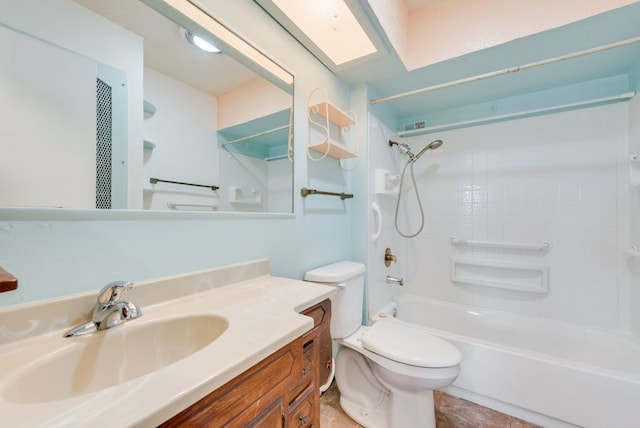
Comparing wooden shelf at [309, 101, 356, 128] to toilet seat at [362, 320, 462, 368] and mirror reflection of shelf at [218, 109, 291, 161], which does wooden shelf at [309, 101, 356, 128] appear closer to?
mirror reflection of shelf at [218, 109, 291, 161]

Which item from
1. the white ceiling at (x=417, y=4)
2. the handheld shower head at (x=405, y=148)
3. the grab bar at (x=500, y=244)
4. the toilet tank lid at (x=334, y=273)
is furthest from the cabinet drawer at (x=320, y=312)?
the white ceiling at (x=417, y=4)

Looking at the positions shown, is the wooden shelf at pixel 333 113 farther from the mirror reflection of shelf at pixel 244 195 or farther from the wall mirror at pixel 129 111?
the mirror reflection of shelf at pixel 244 195

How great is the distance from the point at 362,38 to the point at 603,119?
1.80 metres

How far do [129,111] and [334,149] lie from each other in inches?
40.3

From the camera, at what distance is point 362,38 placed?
1493 millimetres

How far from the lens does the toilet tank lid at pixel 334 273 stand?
1.33 metres

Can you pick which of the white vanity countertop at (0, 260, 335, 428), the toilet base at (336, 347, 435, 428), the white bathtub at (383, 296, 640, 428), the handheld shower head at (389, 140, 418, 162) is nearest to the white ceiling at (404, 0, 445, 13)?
the handheld shower head at (389, 140, 418, 162)

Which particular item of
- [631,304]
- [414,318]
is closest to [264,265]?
[414,318]

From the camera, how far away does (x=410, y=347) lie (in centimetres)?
129

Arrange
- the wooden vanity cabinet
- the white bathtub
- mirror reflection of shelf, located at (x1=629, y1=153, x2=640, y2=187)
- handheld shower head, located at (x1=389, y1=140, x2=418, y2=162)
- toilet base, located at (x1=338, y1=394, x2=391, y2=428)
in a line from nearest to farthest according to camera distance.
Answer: the wooden vanity cabinet < the white bathtub < toilet base, located at (x1=338, y1=394, x2=391, y2=428) < mirror reflection of shelf, located at (x1=629, y1=153, x2=640, y2=187) < handheld shower head, located at (x1=389, y1=140, x2=418, y2=162)

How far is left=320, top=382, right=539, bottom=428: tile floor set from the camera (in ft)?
4.59

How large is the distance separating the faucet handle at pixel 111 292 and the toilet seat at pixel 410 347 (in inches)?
45.0

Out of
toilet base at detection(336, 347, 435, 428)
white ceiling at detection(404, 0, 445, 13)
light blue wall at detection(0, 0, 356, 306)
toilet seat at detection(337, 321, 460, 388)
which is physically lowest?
toilet base at detection(336, 347, 435, 428)

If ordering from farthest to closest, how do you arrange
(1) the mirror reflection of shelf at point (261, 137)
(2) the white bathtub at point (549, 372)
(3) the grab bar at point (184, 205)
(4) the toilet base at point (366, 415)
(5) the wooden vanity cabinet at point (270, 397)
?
(4) the toilet base at point (366, 415) < (2) the white bathtub at point (549, 372) < (1) the mirror reflection of shelf at point (261, 137) < (3) the grab bar at point (184, 205) < (5) the wooden vanity cabinet at point (270, 397)
